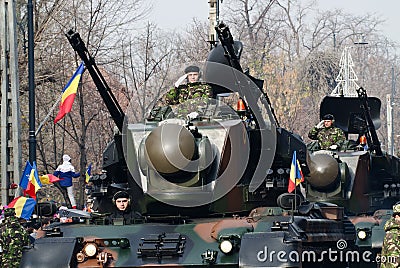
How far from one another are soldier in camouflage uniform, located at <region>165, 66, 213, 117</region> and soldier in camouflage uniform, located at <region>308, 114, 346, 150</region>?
4470 mm

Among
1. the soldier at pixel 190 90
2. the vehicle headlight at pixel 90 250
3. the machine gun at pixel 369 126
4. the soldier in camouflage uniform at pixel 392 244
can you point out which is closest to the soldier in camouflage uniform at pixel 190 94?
the soldier at pixel 190 90

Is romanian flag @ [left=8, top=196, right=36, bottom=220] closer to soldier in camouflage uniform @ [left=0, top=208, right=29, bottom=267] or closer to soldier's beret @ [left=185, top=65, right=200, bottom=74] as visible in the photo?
soldier in camouflage uniform @ [left=0, top=208, right=29, bottom=267]

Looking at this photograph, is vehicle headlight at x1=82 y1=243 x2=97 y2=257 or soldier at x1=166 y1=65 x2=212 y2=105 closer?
vehicle headlight at x1=82 y1=243 x2=97 y2=257

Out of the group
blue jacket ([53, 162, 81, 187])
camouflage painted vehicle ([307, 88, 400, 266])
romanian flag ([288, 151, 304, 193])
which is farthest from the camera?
blue jacket ([53, 162, 81, 187])

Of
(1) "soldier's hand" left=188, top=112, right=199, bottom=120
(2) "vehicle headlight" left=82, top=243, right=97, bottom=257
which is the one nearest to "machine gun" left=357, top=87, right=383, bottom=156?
(1) "soldier's hand" left=188, top=112, right=199, bottom=120

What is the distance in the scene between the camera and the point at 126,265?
11211 millimetres

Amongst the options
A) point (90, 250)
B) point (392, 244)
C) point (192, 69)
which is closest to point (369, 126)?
point (192, 69)

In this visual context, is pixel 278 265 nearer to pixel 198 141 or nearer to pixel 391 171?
pixel 198 141

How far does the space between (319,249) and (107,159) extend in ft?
10.0

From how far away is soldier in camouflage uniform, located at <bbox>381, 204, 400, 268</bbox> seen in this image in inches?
468

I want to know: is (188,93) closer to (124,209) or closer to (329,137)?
(124,209)

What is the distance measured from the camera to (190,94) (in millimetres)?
13742

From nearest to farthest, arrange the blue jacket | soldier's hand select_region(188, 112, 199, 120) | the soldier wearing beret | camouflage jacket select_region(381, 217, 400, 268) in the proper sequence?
camouflage jacket select_region(381, 217, 400, 268)
soldier's hand select_region(188, 112, 199, 120)
the soldier wearing beret
the blue jacket

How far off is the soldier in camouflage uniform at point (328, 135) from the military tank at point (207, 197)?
3887mm
